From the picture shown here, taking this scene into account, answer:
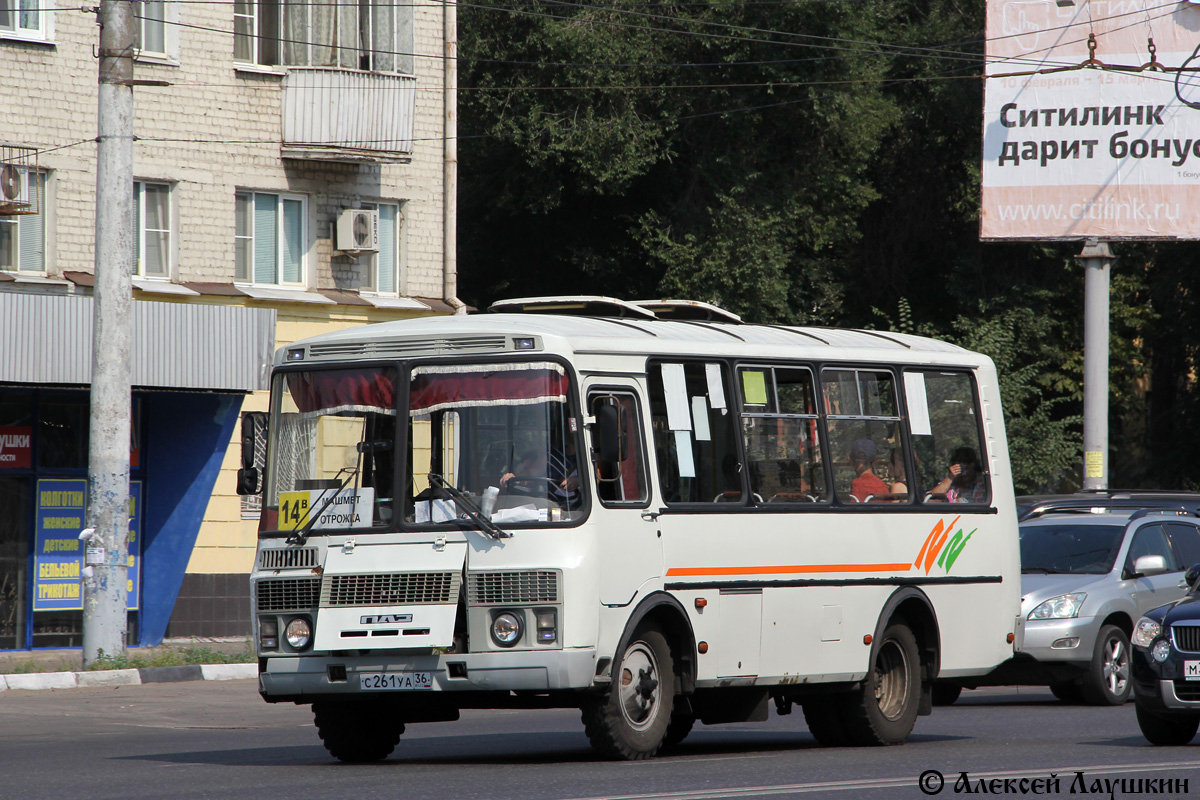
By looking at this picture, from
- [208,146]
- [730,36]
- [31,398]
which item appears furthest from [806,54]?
[31,398]

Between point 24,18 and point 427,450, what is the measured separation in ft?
48.4

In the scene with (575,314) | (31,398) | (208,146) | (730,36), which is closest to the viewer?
(575,314)

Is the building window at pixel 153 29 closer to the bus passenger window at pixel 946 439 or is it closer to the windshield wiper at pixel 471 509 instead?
the bus passenger window at pixel 946 439

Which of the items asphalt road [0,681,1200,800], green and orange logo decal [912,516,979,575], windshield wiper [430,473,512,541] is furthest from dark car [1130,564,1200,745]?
windshield wiper [430,473,512,541]

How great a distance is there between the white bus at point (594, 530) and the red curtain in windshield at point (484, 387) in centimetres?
2

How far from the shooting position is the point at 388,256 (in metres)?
27.2

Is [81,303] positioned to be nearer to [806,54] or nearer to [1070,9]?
[1070,9]

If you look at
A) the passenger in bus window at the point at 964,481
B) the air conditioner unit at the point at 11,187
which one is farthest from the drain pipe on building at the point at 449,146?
the passenger in bus window at the point at 964,481

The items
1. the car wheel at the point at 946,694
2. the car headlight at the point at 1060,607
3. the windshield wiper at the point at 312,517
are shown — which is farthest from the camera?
the car wheel at the point at 946,694

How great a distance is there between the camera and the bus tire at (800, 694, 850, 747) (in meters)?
12.6

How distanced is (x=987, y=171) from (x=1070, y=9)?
97.0 inches

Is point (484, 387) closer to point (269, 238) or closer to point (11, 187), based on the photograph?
point (11, 187)

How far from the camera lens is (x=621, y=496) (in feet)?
35.4

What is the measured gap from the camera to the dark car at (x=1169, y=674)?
11781 mm
